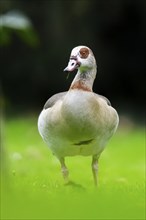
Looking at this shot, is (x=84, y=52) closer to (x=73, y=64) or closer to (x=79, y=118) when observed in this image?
(x=73, y=64)

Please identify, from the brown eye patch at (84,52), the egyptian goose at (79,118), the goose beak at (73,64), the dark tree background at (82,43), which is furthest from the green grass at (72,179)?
the dark tree background at (82,43)

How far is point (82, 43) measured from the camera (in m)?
17.0

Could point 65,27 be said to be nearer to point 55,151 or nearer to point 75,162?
point 75,162

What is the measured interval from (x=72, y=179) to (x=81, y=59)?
197cm

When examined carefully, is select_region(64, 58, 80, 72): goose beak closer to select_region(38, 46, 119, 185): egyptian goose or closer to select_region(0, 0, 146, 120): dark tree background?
select_region(38, 46, 119, 185): egyptian goose

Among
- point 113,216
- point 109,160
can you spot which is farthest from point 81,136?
point 109,160

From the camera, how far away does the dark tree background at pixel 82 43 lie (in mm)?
17375

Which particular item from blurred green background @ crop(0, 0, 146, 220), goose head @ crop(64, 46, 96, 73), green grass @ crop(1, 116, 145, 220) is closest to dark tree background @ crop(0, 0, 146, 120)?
blurred green background @ crop(0, 0, 146, 220)

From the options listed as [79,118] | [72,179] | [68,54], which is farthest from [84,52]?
[68,54]

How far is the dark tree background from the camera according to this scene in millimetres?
17375

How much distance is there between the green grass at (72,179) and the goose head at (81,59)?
2.94 ft

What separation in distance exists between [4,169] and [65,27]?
14.4 metres

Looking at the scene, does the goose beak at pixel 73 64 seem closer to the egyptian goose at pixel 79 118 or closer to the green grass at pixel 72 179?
the egyptian goose at pixel 79 118

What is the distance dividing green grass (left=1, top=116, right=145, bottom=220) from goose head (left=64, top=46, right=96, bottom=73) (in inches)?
35.3
